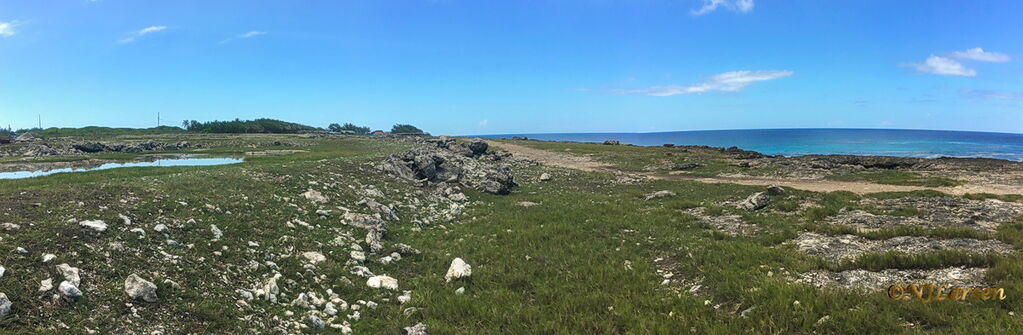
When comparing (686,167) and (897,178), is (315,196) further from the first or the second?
(897,178)

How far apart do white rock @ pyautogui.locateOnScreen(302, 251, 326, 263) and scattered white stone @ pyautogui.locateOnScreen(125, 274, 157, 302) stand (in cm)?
417

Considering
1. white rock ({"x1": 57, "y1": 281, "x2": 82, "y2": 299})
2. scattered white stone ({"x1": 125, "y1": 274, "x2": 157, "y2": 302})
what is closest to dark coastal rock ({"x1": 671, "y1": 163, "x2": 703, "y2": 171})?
scattered white stone ({"x1": 125, "y1": 274, "x2": 157, "y2": 302})

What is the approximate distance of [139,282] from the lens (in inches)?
320

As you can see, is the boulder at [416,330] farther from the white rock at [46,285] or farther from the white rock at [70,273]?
the white rock at [46,285]

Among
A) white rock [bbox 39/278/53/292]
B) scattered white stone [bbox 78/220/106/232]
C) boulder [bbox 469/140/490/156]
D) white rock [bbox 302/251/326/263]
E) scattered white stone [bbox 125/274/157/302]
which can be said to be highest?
boulder [bbox 469/140/490/156]

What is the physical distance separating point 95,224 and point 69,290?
3.78 meters

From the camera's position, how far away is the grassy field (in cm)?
763

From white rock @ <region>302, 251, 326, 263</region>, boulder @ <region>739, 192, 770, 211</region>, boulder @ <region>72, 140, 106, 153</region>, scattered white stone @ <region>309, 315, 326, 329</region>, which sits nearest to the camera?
scattered white stone @ <region>309, 315, 326, 329</region>

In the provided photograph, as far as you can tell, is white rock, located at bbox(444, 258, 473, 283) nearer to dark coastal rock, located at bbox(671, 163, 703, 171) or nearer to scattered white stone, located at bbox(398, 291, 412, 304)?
scattered white stone, located at bbox(398, 291, 412, 304)

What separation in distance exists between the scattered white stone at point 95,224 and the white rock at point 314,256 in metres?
4.42

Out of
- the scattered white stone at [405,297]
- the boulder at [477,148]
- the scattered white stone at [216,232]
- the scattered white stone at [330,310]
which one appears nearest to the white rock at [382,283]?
the scattered white stone at [405,297]

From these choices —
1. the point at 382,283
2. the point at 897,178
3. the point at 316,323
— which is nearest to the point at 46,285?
the point at 316,323

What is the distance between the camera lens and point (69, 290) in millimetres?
7418

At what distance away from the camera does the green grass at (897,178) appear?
3791 cm
